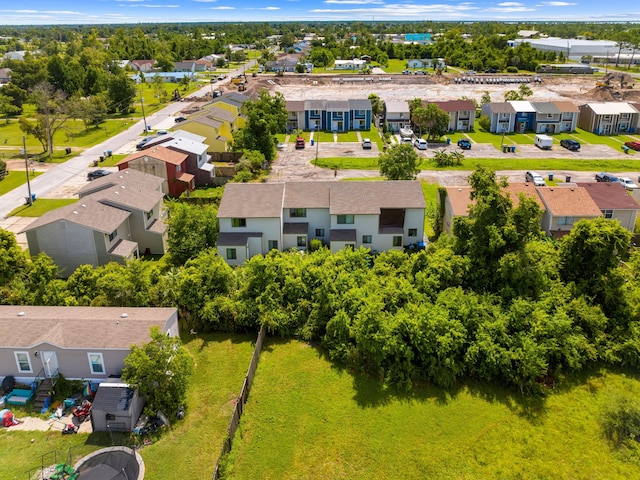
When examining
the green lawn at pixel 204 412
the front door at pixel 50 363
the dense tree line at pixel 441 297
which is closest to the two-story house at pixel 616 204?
the dense tree line at pixel 441 297

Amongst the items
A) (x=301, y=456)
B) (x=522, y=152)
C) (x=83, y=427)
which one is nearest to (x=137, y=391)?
(x=83, y=427)

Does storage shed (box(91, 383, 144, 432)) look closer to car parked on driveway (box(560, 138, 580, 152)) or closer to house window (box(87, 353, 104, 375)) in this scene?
house window (box(87, 353, 104, 375))

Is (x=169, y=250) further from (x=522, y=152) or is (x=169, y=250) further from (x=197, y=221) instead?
(x=522, y=152)

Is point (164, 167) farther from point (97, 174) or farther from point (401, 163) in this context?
point (401, 163)

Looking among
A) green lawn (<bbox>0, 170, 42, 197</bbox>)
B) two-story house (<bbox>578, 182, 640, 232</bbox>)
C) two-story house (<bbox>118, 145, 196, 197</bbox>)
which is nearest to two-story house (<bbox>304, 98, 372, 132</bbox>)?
two-story house (<bbox>118, 145, 196, 197</bbox>)

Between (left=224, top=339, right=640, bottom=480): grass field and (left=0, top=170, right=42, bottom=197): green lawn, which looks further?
(left=0, top=170, right=42, bottom=197): green lawn

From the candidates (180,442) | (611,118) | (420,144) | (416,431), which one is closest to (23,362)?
(180,442)

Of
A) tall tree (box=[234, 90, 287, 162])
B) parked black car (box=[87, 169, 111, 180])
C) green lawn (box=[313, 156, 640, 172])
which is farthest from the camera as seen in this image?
green lawn (box=[313, 156, 640, 172])

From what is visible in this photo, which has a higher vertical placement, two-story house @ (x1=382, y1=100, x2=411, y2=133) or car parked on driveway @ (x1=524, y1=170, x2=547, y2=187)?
two-story house @ (x1=382, y1=100, x2=411, y2=133)
